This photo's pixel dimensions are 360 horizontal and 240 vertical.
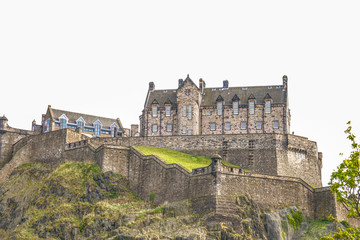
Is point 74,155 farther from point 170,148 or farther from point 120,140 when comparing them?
point 170,148

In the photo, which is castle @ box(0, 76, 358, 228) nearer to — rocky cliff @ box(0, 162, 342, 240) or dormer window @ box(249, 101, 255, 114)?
dormer window @ box(249, 101, 255, 114)

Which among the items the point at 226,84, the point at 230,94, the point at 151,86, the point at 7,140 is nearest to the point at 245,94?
the point at 230,94

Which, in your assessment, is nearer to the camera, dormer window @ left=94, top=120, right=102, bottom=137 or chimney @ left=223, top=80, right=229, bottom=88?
chimney @ left=223, top=80, right=229, bottom=88

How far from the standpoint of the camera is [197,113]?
76938 millimetres

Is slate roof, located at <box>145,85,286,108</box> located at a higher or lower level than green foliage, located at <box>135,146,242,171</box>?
higher

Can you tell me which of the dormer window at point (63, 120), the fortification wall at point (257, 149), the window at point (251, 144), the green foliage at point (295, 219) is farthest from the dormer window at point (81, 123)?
the green foliage at point (295, 219)

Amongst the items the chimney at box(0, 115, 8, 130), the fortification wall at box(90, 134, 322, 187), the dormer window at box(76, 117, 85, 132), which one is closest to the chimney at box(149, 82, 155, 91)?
the dormer window at box(76, 117, 85, 132)

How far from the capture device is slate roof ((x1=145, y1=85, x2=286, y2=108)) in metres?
76.4

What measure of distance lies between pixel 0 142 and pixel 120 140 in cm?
1628

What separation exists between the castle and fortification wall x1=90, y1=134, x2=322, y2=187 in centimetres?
13

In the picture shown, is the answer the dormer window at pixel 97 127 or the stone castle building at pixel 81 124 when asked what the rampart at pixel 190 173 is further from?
the dormer window at pixel 97 127

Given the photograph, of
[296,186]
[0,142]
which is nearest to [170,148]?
[296,186]

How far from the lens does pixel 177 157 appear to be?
63812 mm

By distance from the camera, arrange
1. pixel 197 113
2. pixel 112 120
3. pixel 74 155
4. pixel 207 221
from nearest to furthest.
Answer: pixel 207 221 → pixel 74 155 → pixel 197 113 → pixel 112 120
